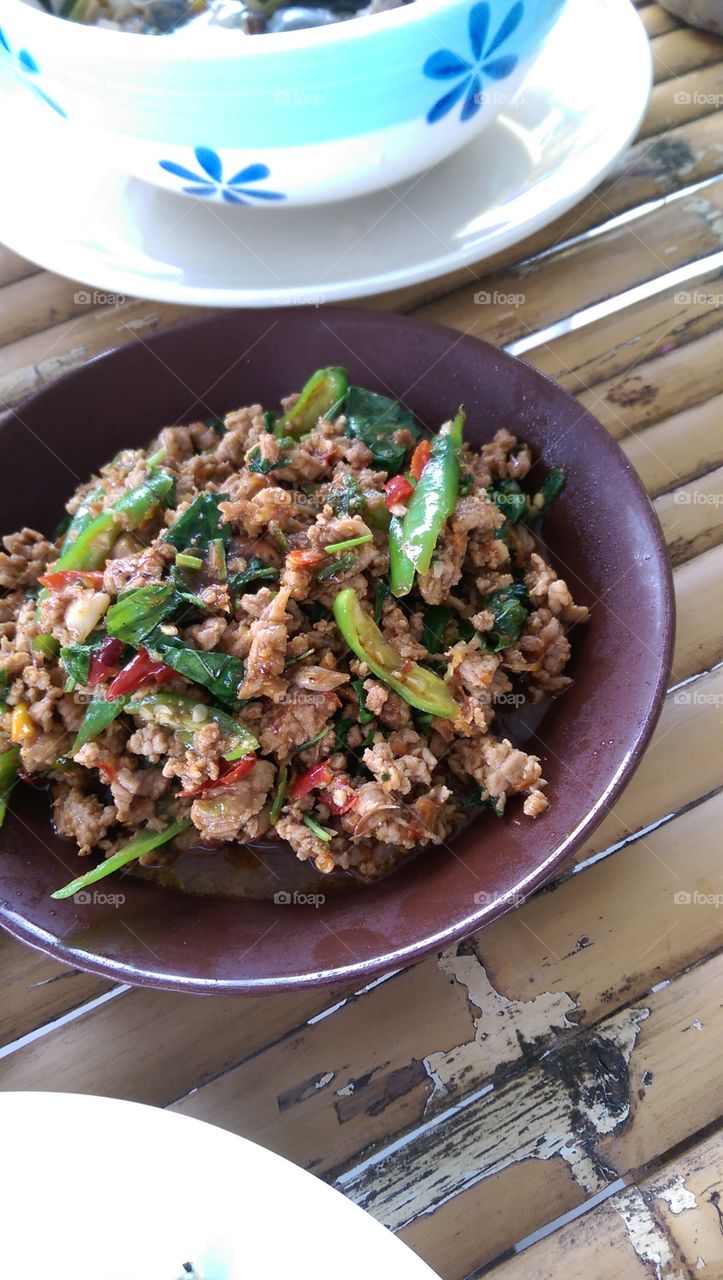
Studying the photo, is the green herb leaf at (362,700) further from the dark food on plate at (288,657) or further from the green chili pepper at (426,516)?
the green chili pepper at (426,516)

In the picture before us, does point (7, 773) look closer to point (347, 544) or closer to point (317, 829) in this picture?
point (317, 829)

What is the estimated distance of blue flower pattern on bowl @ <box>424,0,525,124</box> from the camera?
168 centimetres

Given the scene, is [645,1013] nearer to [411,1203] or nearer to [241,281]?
[411,1203]

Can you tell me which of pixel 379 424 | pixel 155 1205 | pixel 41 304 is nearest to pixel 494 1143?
pixel 155 1205

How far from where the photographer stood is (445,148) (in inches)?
77.9

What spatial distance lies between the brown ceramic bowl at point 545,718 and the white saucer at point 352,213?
0.21 metres

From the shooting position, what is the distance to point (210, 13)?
1972 mm

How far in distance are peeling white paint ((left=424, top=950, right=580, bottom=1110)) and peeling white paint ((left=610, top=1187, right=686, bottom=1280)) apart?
257 mm

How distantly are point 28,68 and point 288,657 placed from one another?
48.3 inches

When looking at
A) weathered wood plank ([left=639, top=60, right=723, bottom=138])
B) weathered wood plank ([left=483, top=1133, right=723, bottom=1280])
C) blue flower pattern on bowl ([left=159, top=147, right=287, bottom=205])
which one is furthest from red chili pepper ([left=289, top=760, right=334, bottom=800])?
weathered wood plank ([left=639, top=60, right=723, bottom=138])

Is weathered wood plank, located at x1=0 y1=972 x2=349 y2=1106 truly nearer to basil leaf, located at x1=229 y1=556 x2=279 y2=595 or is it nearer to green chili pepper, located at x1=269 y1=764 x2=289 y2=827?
green chili pepper, located at x1=269 y1=764 x2=289 y2=827

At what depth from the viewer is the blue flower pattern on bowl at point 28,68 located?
174cm

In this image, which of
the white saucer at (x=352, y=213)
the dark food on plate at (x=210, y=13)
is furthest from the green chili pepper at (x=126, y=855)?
the dark food on plate at (x=210, y=13)

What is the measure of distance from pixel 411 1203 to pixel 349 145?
6.09 ft
